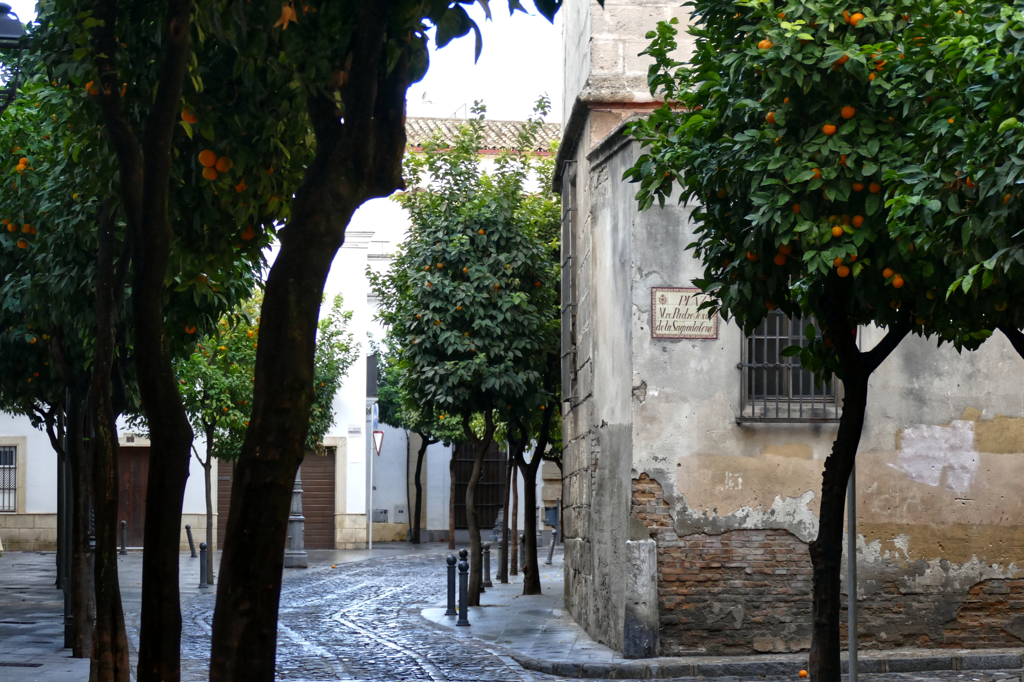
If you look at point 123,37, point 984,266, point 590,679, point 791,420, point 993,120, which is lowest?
point 590,679

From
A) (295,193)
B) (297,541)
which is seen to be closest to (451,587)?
(295,193)

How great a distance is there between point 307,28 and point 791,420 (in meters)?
7.82

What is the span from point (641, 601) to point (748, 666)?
1129 millimetres

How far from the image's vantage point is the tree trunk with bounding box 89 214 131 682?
734 cm

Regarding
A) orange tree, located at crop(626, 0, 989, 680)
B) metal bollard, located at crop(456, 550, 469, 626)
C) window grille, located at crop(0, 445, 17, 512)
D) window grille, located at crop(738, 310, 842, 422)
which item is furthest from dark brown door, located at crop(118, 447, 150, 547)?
orange tree, located at crop(626, 0, 989, 680)

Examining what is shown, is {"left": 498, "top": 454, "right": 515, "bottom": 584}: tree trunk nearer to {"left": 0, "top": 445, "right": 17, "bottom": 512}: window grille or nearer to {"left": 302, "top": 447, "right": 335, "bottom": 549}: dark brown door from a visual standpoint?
{"left": 302, "top": 447, "right": 335, "bottom": 549}: dark brown door

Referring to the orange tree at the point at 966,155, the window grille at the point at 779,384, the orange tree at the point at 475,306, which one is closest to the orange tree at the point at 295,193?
the orange tree at the point at 966,155

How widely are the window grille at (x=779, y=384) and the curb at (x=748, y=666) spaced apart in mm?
2316

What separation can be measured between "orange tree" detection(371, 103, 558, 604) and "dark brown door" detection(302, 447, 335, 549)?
58.3 ft

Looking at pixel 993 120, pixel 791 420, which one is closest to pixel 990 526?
pixel 791 420

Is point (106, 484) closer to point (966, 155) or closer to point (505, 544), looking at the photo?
point (966, 155)

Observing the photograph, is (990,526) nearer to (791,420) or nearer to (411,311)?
(791,420)

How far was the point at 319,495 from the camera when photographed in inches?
1415

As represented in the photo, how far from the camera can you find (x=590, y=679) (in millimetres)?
11219
